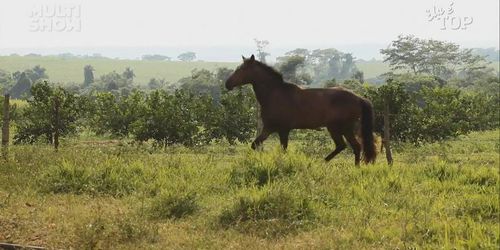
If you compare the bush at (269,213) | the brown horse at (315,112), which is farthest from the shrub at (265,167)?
the brown horse at (315,112)

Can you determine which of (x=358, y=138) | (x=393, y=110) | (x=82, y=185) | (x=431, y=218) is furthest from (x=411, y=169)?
(x=393, y=110)

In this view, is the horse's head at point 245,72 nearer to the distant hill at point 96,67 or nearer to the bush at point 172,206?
the bush at point 172,206

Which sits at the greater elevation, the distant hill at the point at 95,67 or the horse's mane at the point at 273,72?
the distant hill at the point at 95,67

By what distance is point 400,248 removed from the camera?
5336 mm

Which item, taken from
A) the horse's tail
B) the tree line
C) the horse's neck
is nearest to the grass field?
the horse's tail

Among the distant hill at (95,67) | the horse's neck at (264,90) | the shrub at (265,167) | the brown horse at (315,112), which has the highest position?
the distant hill at (95,67)

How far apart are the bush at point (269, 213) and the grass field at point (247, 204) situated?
0.01 m

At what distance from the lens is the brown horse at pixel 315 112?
10211 mm

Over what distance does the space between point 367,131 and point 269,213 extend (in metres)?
4.33

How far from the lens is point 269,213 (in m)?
6.62

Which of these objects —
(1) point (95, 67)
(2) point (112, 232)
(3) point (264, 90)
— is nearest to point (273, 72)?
(3) point (264, 90)

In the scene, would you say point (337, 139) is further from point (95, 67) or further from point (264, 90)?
point (95, 67)

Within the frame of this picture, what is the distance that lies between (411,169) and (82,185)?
18.4ft

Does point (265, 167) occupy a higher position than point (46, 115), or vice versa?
point (46, 115)
